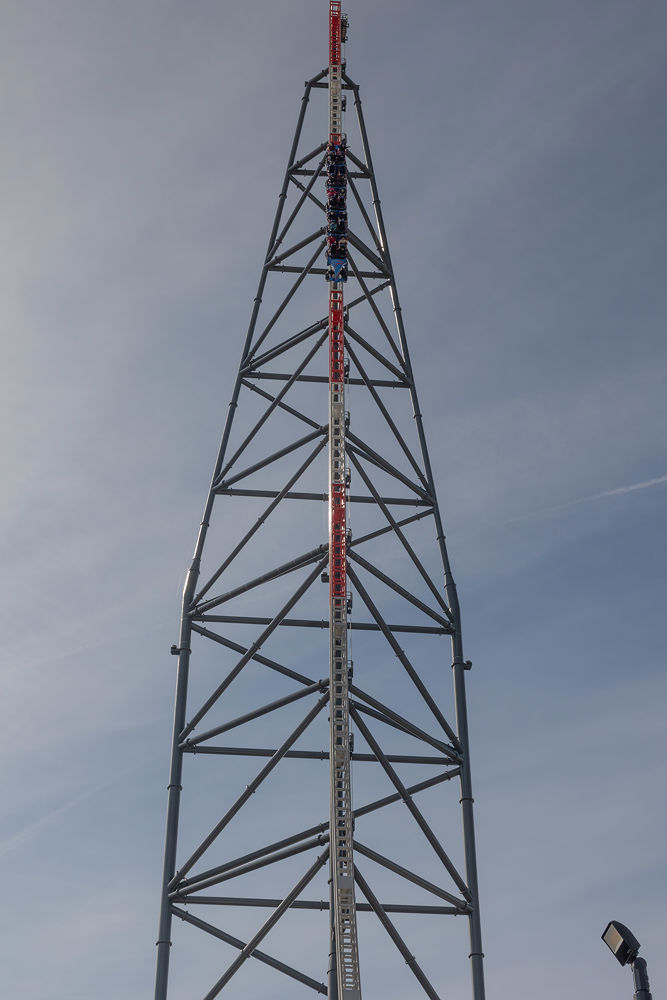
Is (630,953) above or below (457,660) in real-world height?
below

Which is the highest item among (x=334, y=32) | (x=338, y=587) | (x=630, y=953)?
(x=334, y=32)

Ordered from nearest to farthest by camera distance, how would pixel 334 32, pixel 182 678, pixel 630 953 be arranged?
pixel 630 953 → pixel 182 678 → pixel 334 32

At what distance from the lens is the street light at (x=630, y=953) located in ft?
46.3

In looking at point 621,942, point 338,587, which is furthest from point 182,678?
point 621,942

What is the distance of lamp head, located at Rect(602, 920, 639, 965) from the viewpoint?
14288 mm

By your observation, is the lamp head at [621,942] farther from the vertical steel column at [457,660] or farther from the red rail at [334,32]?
the red rail at [334,32]

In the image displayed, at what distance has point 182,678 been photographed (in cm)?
3947

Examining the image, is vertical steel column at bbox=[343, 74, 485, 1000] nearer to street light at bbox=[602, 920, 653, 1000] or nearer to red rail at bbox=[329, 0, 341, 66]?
red rail at bbox=[329, 0, 341, 66]

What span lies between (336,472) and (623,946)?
91.9 feet

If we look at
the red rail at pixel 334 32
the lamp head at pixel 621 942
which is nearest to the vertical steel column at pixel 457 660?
the red rail at pixel 334 32

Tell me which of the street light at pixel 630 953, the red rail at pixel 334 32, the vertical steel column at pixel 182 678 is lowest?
the street light at pixel 630 953

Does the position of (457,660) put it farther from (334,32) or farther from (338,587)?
(334,32)

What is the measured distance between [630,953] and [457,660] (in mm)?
25858

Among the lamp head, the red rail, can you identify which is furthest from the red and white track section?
the lamp head
